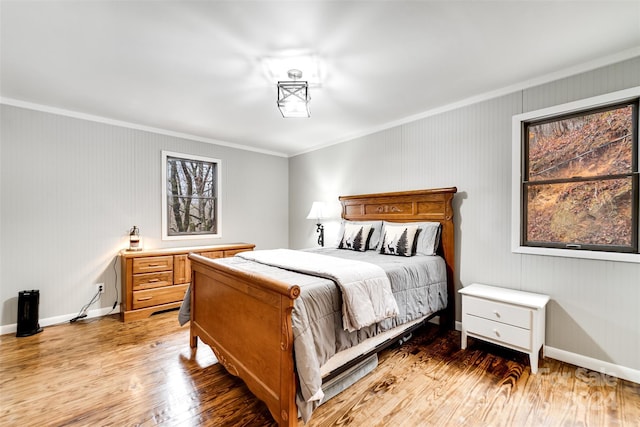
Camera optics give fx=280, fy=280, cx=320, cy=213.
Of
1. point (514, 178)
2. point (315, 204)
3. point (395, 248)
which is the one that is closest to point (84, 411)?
point (395, 248)

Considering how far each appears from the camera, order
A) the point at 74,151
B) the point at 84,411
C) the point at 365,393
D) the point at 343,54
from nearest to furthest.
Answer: the point at 84,411 → the point at 365,393 → the point at 343,54 → the point at 74,151

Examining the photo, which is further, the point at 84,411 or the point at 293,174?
the point at 293,174

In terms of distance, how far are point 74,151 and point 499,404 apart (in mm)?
4874

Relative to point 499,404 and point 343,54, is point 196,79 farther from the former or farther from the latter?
point 499,404

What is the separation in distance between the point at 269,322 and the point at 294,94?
70.6 inches

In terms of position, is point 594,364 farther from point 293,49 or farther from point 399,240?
point 293,49

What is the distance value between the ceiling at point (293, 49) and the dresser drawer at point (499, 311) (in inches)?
79.4

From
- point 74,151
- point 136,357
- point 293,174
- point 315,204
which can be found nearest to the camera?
point 136,357

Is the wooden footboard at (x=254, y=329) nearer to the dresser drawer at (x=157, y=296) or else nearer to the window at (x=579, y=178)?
the dresser drawer at (x=157, y=296)

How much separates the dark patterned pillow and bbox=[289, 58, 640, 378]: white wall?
2.13ft

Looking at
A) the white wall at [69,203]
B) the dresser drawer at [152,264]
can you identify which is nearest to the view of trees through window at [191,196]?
the white wall at [69,203]

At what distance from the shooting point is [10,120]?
3.04m

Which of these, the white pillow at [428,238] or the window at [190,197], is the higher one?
the window at [190,197]

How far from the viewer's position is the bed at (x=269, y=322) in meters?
1.53
